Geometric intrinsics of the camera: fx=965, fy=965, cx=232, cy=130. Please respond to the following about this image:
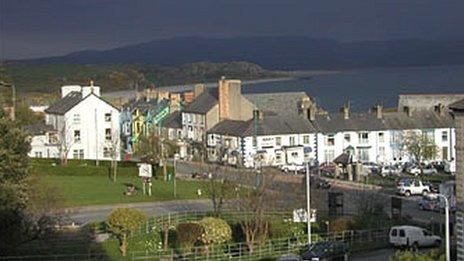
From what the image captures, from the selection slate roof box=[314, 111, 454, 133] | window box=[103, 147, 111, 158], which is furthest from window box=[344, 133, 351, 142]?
window box=[103, 147, 111, 158]

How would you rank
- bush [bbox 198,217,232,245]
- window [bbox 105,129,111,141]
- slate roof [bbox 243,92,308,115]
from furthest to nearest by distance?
slate roof [bbox 243,92,308,115] < window [bbox 105,129,111,141] < bush [bbox 198,217,232,245]

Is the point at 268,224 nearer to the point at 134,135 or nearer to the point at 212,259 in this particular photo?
the point at 212,259

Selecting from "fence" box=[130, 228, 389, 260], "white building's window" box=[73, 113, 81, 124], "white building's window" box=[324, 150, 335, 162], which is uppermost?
"white building's window" box=[73, 113, 81, 124]

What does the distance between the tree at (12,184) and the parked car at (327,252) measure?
11341 millimetres

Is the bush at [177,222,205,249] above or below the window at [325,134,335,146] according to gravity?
below

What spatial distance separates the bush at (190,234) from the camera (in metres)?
42.0

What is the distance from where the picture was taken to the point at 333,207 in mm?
53969

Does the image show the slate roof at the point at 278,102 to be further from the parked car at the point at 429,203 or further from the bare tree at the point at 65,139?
the parked car at the point at 429,203

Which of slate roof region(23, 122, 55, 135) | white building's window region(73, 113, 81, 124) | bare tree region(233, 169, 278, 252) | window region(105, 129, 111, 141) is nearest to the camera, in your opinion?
bare tree region(233, 169, 278, 252)

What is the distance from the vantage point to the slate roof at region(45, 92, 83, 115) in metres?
92.2

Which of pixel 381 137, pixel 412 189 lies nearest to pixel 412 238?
pixel 412 189

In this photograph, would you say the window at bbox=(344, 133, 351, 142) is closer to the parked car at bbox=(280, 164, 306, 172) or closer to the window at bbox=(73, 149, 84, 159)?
the parked car at bbox=(280, 164, 306, 172)

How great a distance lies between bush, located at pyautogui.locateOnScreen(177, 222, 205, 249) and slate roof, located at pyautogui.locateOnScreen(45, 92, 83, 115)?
5140 centimetres

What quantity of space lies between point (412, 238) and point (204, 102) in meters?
55.8
